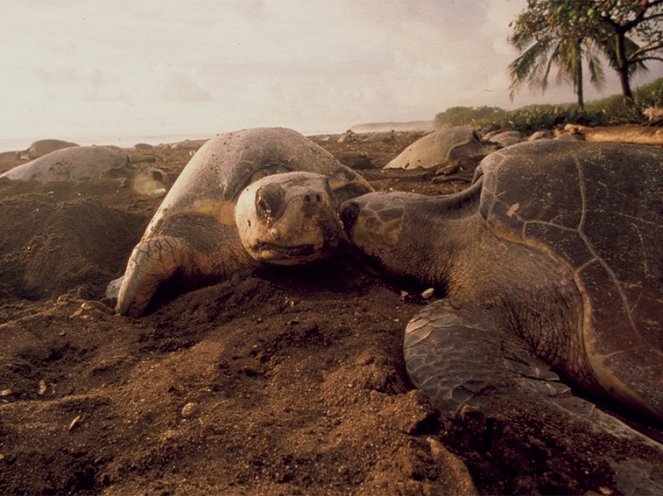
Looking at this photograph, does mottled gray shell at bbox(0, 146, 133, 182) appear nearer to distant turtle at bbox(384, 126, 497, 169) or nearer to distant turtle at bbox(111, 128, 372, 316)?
distant turtle at bbox(384, 126, 497, 169)

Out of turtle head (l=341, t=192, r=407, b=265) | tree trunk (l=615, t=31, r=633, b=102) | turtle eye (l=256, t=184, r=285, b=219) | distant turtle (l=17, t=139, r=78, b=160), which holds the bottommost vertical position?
turtle head (l=341, t=192, r=407, b=265)

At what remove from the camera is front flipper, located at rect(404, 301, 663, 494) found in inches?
49.3

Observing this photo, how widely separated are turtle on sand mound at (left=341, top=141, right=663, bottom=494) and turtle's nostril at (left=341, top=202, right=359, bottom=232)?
1.55 ft

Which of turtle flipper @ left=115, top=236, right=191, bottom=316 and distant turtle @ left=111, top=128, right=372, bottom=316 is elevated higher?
distant turtle @ left=111, top=128, right=372, bottom=316

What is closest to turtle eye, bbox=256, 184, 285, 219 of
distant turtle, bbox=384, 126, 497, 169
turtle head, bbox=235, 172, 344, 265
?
turtle head, bbox=235, 172, 344, 265

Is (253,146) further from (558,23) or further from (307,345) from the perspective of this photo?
(558,23)

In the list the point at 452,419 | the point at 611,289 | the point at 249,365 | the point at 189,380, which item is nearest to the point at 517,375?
the point at 452,419

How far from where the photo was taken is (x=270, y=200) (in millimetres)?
2422

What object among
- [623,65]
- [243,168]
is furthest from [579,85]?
[243,168]

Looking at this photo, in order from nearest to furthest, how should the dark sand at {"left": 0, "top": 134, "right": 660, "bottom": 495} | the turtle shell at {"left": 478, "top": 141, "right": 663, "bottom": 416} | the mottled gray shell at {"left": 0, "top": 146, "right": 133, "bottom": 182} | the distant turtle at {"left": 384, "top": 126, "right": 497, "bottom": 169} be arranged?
the dark sand at {"left": 0, "top": 134, "right": 660, "bottom": 495} → the turtle shell at {"left": 478, "top": 141, "right": 663, "bottom": 416} → the distant turtle at {"left": 384, "top": 126, "right": 497, "bottom": 169} → the mottled gray shell at {"left": 0, "top": 146, "right": 133, "bottom": 182}

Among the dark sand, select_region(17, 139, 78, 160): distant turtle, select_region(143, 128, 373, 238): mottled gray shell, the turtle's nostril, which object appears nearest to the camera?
the dark sand

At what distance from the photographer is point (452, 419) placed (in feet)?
4.53

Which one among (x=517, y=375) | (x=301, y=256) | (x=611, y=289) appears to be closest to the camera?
(x=517, y=375)

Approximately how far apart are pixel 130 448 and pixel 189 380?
16.8 inches
